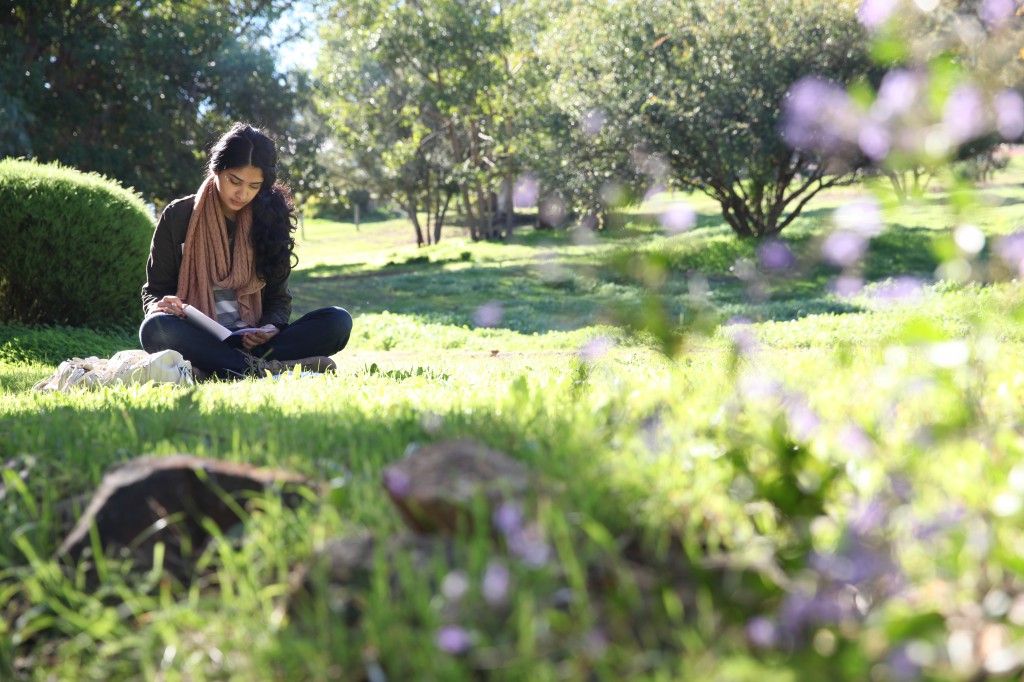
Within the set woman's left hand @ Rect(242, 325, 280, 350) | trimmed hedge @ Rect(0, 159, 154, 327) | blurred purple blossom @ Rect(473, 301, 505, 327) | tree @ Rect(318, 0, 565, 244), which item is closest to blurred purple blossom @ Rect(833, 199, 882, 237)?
woman's left hand @ Rect(242, 325, 280, 350)

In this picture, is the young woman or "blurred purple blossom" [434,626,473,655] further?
the young woman

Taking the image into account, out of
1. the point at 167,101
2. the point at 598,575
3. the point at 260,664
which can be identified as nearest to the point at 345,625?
the point at 260,664

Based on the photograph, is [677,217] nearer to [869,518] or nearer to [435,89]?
[869,518]

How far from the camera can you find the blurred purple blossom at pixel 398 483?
83.7 inches

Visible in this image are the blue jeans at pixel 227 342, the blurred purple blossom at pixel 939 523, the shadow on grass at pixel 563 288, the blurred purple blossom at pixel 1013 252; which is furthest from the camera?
the shadow on grass at pixel 563 288

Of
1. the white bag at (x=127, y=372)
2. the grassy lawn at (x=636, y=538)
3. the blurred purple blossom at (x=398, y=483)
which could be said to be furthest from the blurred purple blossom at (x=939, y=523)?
the white bag at (x=127, y=372)

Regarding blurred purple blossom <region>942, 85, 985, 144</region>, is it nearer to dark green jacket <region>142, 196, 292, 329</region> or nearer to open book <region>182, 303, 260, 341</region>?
open book <region>182, 303, 260, 341</region>

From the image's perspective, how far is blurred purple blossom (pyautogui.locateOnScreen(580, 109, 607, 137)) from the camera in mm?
20984

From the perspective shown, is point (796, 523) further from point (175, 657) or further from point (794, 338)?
point (794, 338)

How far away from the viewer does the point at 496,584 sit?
177 cm

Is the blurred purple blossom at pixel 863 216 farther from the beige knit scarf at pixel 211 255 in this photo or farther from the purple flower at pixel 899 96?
the beige knit scarf at pixel 211 255

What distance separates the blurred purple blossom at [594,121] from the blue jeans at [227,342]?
1490 cm

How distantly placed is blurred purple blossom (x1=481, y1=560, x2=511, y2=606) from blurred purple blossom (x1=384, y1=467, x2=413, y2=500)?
0.34m

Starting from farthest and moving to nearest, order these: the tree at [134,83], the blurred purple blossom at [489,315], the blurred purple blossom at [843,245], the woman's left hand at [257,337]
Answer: the tree at [134,83]
the blurred purple blossom at [489,315]
the woman's left hand at [257,337]
the blurred purple blossom at [843,245]
